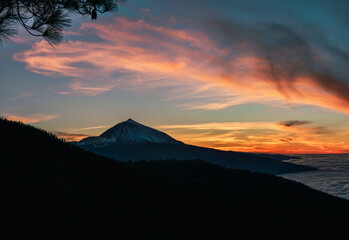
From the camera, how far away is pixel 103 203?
11680mm

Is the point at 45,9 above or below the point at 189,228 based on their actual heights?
above

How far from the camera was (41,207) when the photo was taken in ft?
27.8

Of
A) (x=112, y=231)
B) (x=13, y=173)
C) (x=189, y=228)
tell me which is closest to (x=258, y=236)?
(x=189, y=228)

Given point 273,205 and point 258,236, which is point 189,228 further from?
point 273,205

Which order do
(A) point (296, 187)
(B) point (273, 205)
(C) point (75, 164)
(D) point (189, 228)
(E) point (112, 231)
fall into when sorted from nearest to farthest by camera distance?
(E) point (112, 231) → (D) point (189, 228) → (C) point (75, 164) → (B) point (273, 205) → (A) point (296, 187)

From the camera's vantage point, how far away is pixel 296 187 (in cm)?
8400

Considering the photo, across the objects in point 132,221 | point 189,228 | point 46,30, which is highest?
point 46,30

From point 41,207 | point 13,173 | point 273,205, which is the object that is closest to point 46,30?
point 13,173

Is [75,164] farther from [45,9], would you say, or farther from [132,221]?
[45,9]

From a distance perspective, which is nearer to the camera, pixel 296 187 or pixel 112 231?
pixel 112 231

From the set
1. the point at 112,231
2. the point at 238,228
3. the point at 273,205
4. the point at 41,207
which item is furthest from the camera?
the point at 273,205

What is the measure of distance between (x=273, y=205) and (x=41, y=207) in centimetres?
2198

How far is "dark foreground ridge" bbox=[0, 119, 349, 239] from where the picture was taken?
8438 millimetres

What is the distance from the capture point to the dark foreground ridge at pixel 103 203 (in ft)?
27.7
